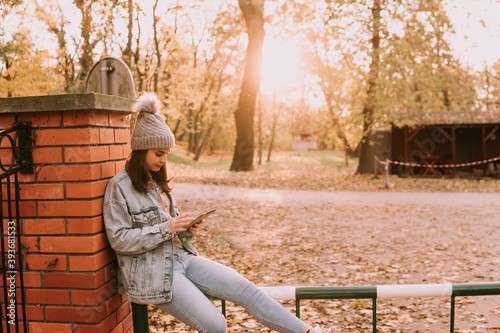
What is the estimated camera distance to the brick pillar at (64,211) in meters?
2.35

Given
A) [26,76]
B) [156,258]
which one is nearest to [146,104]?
[156,258]

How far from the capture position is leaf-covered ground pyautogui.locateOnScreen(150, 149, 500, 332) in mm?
5176

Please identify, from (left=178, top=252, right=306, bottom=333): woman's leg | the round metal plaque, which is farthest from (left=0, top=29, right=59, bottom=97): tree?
(left=178, top=252, right=306, bottom=333): woman's leg

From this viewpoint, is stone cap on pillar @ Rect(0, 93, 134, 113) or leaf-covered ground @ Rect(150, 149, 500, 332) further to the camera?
leaf-covered ground @ Rect(150, 149, 500, 332)

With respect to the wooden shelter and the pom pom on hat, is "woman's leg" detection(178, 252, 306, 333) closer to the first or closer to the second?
the pom pom on hat

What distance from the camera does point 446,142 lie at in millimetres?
26438

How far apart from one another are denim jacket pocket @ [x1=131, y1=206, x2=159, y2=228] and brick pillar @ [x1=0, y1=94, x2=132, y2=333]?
0.58 ft

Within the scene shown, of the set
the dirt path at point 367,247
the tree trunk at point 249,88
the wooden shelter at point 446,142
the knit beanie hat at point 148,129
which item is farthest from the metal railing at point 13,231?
the wooden shelter at point 446,142

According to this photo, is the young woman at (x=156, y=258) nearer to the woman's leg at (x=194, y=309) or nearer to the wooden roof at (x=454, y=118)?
the woman's leg at (x=194, y=309)

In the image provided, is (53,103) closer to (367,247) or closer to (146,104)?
(146,104)

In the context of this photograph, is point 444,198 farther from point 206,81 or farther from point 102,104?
point 206,81

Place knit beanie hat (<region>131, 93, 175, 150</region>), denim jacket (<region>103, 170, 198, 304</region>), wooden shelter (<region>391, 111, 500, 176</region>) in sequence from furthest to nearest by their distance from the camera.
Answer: wooden shelter (<region>391, 111, 500, 176</region>) → knit beanie hat (<region>131, 93, 175, 150</region>) → denim jacket (<region>103, 170, 198, 304</region>)

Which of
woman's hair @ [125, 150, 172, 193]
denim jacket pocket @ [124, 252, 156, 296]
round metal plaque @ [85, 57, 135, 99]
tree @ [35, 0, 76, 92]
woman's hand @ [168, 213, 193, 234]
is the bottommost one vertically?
denim jacket pocket @ [124, 252, 156, 296]

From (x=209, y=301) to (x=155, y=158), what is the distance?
85cm
